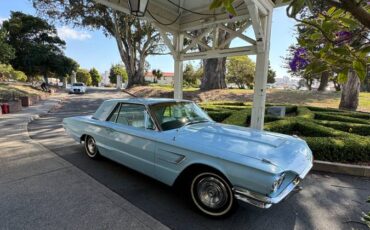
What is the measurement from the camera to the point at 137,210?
9.75 ft

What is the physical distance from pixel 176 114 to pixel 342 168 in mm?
3408

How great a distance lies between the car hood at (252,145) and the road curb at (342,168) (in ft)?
5.41

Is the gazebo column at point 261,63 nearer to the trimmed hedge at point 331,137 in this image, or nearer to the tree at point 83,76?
the trimmed hedge at point 331,137

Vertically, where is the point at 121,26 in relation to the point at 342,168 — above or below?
above

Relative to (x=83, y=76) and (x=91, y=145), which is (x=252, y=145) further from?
(x=83, y=76)

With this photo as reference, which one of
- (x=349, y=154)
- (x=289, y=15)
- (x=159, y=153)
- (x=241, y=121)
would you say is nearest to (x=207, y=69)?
(x=241, y=121)

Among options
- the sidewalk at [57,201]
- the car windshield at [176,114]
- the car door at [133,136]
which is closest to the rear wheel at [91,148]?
the sidewalk at [57,201]

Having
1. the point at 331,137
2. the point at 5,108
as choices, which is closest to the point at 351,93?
the point at 331,137

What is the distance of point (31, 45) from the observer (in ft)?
87.1

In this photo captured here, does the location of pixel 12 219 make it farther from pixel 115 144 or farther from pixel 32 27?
pixel 32 27

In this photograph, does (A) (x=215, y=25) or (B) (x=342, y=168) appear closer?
(B) (x=342, y=168)

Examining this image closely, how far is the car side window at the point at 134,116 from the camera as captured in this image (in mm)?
3673

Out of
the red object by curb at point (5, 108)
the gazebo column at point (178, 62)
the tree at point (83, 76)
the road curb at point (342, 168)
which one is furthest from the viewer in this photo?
the tree at point (83, 76)

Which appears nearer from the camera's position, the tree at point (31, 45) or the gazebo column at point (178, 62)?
the gazebo column at point (178, 62)
